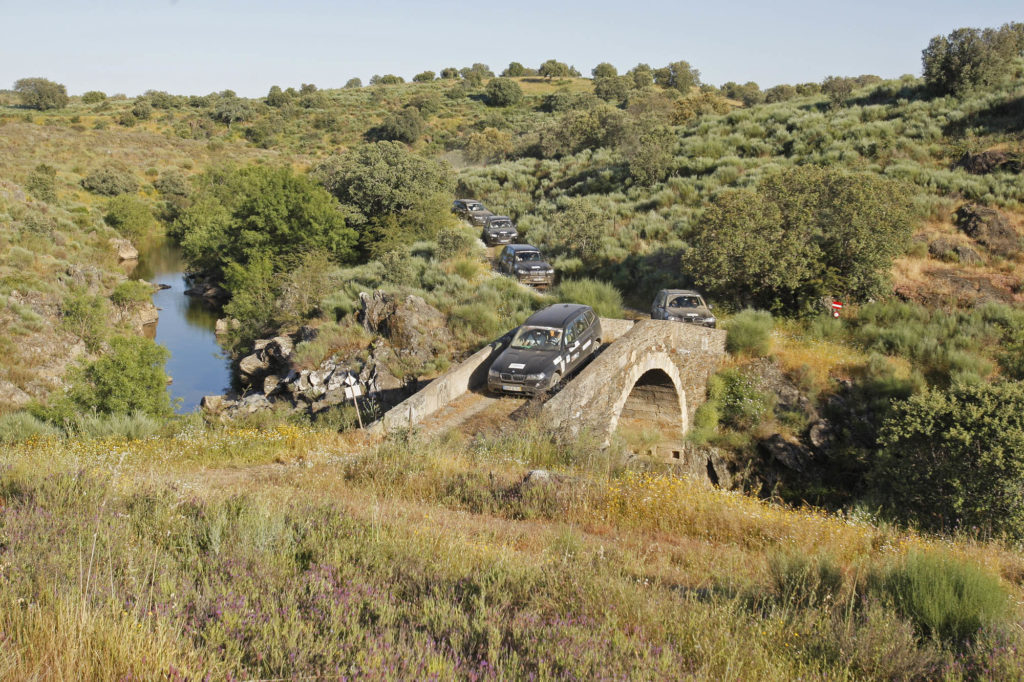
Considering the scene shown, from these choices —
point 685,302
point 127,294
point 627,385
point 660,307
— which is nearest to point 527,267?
point 660,307

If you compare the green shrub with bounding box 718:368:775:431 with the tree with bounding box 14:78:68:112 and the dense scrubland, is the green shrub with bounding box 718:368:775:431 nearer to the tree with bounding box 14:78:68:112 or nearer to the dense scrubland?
the dense scrubland

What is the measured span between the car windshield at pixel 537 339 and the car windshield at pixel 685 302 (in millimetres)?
7563

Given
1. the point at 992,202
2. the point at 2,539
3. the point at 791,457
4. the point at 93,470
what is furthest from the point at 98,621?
the point at 992,202

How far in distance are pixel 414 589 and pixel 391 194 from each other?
3651 cm

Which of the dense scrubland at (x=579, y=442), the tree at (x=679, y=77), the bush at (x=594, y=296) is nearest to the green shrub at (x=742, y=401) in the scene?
the dense scrubland at (x=579, y=442)

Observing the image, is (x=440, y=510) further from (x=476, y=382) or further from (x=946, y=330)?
(x=946, y=330)

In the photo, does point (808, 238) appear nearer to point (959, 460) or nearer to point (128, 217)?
point (959, 460)

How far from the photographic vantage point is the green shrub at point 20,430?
11.7m

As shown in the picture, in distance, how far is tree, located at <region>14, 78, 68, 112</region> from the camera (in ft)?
309

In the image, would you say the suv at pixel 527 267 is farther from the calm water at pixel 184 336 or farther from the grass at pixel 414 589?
the grass at pixel 414 589

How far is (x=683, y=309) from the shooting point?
21.9m

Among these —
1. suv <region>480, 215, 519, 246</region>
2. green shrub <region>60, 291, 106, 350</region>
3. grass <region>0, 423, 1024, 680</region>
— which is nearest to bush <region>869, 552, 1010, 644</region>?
grass <region>0, 423, 1024, 680</region>

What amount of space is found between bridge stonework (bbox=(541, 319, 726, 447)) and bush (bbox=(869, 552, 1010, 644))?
8223 millimetres

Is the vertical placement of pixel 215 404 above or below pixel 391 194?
below
